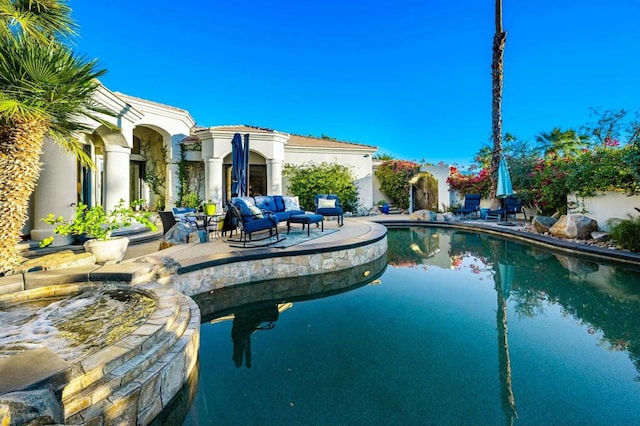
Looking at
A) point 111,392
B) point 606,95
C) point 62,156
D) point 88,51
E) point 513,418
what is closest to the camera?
point 111,392

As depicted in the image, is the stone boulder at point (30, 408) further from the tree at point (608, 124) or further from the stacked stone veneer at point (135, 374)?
the tree at point (608, 124)

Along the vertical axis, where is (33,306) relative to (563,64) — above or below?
below

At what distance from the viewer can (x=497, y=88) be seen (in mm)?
12547

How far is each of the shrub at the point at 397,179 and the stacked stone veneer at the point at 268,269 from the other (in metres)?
10.5

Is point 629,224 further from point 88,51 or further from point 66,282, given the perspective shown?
point 88,51

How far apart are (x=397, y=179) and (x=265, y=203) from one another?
999 cm

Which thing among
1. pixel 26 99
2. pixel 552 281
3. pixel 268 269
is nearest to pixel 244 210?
pixel 268 269

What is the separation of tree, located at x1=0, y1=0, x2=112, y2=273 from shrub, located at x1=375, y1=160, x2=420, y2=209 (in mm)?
13979

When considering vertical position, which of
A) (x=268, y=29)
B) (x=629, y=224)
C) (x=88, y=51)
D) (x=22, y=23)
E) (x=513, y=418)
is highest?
(x=268, y=29)

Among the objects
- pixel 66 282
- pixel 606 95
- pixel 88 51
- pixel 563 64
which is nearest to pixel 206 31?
pixel 88 51

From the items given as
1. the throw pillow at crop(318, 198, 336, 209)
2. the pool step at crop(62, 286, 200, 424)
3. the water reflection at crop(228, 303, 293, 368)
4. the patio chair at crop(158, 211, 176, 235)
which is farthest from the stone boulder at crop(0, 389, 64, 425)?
the throw pillow at crop(318, 198, 336, 209)

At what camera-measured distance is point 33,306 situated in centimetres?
328

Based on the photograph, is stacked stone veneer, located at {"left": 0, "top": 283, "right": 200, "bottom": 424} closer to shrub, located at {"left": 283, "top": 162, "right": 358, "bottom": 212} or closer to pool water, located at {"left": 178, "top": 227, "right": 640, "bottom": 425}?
pool water, located at {"left": 178, "top": 227, "right": 640, "bottom": 425}

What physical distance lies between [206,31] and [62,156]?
1669 cm
